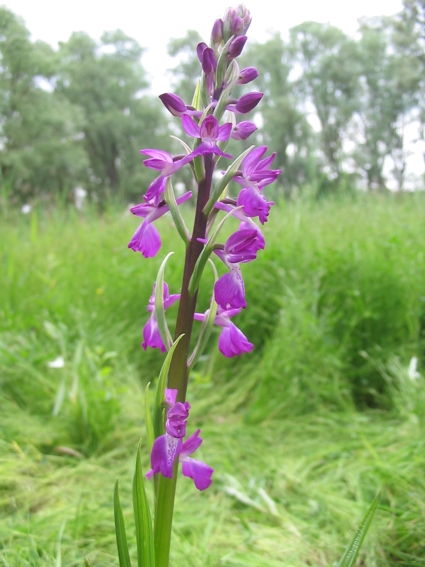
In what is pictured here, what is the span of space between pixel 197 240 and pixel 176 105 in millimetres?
264

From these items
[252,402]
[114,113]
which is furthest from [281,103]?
[252,402]

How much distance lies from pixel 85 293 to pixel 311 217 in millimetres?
2292

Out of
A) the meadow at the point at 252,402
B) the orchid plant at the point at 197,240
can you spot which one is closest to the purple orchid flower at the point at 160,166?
the orchid plant at the point at 197,240

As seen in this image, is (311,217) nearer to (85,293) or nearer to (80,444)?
(85,293)

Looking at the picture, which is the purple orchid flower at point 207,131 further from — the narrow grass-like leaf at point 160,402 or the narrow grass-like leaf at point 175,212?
the narrow grass-like leaf at point 160,402

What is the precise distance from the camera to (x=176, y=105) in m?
0.85

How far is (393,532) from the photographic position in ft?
4.30

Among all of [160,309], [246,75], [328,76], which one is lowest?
[160,309]

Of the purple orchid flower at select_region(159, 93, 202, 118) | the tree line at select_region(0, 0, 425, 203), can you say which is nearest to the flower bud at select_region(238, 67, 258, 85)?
the purple orchid flower at select_region(159, 93, 202, 118)

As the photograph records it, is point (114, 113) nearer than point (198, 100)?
No

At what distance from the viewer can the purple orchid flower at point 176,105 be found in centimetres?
84

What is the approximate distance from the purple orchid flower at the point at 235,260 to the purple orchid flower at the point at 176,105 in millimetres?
246

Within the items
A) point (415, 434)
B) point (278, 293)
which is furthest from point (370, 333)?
point (415, 434)

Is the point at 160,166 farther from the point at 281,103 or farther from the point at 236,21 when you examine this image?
the point at 281,103
